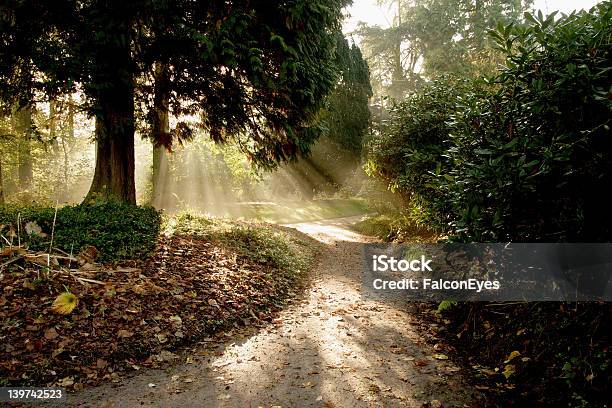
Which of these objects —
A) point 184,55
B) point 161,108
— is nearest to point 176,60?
point 184,55

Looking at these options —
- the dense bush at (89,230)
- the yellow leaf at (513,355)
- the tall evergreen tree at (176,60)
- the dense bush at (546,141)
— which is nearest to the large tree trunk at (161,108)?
the tall evergreen tree at (176,60)

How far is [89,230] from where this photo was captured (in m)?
5.66

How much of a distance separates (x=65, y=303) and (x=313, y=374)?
273 cm

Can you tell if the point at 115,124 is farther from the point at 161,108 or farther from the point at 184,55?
the point at 184,55

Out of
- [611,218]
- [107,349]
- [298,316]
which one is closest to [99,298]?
[107,349]

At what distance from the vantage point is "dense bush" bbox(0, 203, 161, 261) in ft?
17.0

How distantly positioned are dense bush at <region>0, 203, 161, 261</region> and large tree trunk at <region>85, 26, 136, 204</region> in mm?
1016

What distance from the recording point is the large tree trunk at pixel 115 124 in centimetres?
639

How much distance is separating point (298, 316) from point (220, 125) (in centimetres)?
482

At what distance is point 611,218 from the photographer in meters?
2.94

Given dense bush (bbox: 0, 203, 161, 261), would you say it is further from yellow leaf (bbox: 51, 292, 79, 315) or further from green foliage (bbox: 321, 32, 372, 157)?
green foliage (bbox: 321, 32, 372, 157)

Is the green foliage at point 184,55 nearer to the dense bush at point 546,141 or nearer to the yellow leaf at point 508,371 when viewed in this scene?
the dense bush at point 546,141

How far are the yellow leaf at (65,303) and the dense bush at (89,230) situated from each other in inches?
36.9

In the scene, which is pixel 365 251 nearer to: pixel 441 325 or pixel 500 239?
pixel 441 325
